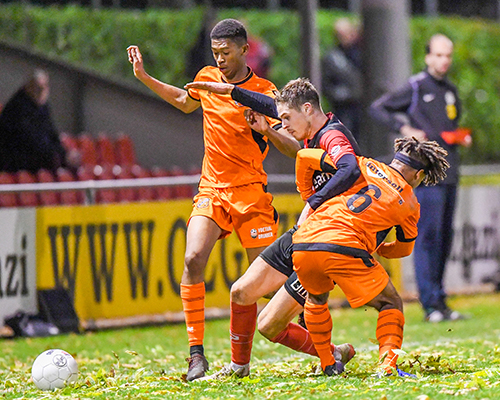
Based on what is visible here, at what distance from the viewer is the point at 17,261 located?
9.95 m

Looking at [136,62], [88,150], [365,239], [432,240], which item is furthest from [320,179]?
[88,150]

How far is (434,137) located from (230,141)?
4026 mm

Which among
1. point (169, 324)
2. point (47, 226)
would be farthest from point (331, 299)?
point (47, 226)

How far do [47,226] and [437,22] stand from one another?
14.7 meters

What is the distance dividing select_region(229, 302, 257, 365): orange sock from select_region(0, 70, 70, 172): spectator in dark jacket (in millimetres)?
6162

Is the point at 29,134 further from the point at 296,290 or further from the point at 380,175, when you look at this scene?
the point at 380,175

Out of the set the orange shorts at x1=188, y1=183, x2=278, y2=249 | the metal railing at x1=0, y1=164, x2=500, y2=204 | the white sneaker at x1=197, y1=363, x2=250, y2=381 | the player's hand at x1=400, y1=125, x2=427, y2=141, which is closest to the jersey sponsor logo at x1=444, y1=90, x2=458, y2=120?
the player's hand at x1=400, y1=125, x2=427, y2=141

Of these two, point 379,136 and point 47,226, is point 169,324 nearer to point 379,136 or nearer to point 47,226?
point 47,226

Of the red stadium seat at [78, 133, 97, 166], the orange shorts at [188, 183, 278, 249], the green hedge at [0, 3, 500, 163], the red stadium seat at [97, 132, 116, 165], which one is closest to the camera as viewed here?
the orange shorts at [188, 183, 278, 249]

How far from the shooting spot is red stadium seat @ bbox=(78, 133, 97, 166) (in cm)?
1350

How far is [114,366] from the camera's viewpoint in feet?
24.4

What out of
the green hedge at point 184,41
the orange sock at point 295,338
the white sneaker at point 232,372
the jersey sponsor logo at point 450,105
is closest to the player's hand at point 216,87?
the orange sock at point 295,338

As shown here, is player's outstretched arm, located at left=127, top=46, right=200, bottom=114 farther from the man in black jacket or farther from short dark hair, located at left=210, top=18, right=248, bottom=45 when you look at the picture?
the man in black jacket

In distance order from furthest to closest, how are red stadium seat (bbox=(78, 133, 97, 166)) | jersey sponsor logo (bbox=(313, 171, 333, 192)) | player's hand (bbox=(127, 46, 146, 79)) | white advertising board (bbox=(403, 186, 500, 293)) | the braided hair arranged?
red stadium seat (bbox=(78, 133, 97, 166))
white advertising board (bbox=(403, 186, 500, 293))
player's hand (bbox=(127, 46, 146, 79))
jersey sponsor logo (bbox=(313, 171, 333, 192))
the braided hair
